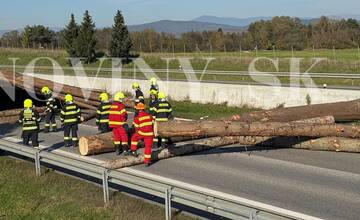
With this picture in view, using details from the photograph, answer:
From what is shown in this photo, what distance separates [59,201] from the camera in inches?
376

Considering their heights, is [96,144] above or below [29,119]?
below

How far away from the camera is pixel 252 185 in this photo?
10.0 meters

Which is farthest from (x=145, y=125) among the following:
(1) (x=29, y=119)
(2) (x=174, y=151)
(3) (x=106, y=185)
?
(1) (x=29, y=119)

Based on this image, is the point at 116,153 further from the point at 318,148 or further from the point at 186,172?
the point at 318,148

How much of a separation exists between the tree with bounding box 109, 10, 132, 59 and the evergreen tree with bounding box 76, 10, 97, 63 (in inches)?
87.9

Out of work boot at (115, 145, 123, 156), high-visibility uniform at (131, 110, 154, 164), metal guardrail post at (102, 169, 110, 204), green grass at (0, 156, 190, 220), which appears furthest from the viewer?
work boot at (115, 145, 123, 156)

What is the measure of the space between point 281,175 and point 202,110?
11.0 metres

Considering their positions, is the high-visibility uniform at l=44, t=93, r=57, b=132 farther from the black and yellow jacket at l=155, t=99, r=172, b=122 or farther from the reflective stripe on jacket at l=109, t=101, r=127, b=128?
the black and yellow jacket at l=155, t=99, r=172, b=122

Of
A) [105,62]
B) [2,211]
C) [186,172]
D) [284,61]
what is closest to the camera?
[2,211]

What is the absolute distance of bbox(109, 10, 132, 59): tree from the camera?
1893 inches

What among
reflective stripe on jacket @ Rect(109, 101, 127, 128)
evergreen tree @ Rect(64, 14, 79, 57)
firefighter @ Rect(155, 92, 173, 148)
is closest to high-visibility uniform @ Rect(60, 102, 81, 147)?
reflective stripe on jacket @ Rect(109, 101, 127, 128)

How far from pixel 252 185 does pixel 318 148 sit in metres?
3.78

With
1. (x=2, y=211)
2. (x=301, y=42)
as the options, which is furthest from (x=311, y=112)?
(x=301, y=42)

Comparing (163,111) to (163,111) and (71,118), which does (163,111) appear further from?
(71,118)
